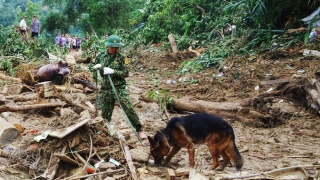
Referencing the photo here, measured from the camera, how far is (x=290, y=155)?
5453 millimetres

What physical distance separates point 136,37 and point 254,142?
15.7 metres

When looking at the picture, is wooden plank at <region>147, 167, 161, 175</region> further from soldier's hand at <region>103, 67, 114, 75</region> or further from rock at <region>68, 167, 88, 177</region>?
soldier's hand at <region>103, 67, 114, 75</region>

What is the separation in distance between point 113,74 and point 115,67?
0.12m

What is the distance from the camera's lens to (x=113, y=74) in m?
5.49

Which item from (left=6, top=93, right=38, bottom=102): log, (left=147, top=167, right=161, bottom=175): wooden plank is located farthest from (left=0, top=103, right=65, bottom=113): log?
(left=147, top=167, right=161, bottom=175): wooden plank

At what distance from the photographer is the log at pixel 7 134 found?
5109 millimetres

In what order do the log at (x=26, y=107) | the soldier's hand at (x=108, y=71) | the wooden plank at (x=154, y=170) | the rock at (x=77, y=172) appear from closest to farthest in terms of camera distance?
the rock at (x=77, y=172)
the wooden plank at (x=154, y=170)
the soldier's hand at (x=108, y=71)
the log at (x=26, y=107)

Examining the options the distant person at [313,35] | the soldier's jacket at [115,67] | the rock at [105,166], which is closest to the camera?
the rock at [105,166]

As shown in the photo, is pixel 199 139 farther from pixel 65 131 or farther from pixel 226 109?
pixel 226 109

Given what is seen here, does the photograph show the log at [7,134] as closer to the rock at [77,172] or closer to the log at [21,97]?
the rock at [77,172]

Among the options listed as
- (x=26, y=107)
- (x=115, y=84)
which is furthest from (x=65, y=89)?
(x=115, y=84)

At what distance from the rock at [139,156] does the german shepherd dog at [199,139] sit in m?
0.13

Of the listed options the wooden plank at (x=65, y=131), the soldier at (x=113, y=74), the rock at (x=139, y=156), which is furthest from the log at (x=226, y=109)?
the wooden plank at (x=65, y=131)

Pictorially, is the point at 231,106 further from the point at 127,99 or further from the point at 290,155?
the point at 127,99
